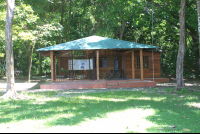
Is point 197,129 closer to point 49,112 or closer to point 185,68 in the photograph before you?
point 49,112

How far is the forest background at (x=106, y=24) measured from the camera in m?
15.9

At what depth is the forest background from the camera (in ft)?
52.0

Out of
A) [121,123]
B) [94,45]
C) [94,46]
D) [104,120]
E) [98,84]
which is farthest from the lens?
[94,45]

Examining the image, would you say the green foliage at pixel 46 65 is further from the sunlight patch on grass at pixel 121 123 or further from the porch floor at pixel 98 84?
the sunlight patch on grass at pixel 121 123

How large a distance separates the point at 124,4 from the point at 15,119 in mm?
13349

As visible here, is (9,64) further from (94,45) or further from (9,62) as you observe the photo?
(94,45)

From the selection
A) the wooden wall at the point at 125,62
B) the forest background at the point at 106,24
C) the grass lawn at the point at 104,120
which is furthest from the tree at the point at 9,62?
the wooden wall at the point at 125,62

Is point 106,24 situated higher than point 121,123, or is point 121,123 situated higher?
point 106,24

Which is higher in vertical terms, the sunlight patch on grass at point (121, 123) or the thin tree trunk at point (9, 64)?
the thin tree trunk at point (9, 64)

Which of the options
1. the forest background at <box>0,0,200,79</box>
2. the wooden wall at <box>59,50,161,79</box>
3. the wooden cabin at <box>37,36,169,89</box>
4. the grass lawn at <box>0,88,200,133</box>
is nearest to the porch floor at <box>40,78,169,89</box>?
the wooden cabin at <box>37,36,169,89</box>

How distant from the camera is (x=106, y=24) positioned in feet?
76.8

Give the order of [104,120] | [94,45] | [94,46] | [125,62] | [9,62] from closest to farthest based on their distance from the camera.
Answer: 1. [104,120]
2. [9,62]
3. [94,46]
4. [94,45]
5. [125,62]

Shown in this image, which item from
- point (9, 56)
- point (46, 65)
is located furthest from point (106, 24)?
point (9, 56)

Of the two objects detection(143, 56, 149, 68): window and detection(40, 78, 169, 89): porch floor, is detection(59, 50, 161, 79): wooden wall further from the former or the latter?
detection(40, 78, 169, 89): porch floor
